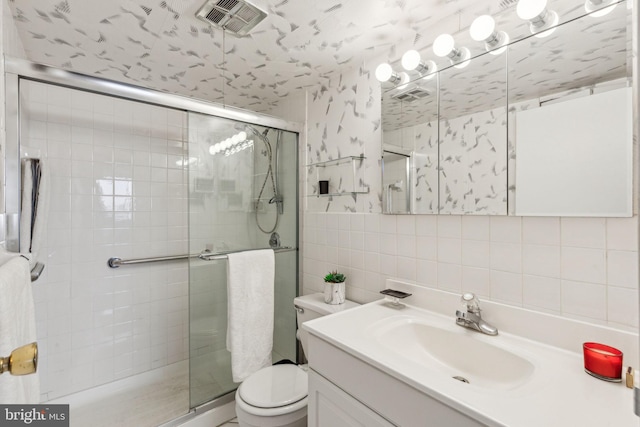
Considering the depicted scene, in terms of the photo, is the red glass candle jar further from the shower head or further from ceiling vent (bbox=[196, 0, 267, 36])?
ceiling vent (bbox=[196, 0, 267, 36])

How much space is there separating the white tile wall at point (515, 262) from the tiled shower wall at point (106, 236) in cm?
155

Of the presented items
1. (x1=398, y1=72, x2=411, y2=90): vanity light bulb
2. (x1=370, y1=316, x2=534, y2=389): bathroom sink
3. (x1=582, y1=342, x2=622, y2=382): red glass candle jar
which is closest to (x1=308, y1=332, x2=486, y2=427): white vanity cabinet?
(x1=370, y1=316, x2=534, y2=389): bathroom sink

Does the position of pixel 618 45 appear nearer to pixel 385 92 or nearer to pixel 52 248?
pixel 385 92

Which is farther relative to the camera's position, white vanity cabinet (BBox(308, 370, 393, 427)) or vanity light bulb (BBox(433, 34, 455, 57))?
vanity light bulb (BBox(433, 34, 455, 57))

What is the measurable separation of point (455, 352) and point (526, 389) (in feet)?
1.13

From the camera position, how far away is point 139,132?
216 centimetres

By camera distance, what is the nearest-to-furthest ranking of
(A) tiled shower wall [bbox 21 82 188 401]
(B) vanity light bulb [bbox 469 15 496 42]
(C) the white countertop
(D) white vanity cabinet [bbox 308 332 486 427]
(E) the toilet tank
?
(C) the white countertop < (D) white vanity cabinet [bbox 308 332 486 427] < (B) vanity light bulb [bbox 469 15 496 42] < (E) the toilet tank < (A) tiled shower wall [bbox 21 82 188 401]

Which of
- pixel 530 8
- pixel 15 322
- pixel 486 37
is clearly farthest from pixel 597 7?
pixel 15 322

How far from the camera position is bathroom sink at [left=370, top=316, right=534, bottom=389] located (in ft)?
3.18

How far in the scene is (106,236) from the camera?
2025mm

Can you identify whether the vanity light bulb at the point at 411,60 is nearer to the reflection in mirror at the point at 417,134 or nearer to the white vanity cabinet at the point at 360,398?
the reflection in mirror at the point at 417,134

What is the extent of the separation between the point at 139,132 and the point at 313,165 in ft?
4.36

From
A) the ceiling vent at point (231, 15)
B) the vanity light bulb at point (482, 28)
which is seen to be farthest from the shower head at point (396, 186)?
the ceiling vent at point (231, 15)

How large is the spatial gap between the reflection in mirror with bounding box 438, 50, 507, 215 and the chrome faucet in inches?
13.7
